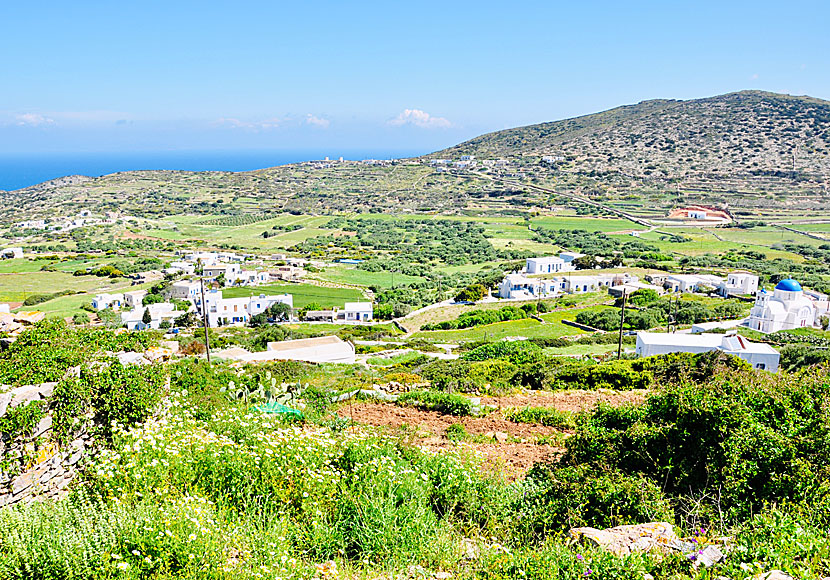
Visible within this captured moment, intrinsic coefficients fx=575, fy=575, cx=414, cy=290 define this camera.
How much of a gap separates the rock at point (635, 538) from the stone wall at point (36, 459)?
188 inches

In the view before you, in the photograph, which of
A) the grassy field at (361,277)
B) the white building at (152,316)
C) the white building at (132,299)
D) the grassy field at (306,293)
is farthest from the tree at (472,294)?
the white building at (132,299)

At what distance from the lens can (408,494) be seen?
515cm

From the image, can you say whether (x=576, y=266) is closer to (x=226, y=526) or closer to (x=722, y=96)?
(x=226, y=526)

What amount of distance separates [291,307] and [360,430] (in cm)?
3994

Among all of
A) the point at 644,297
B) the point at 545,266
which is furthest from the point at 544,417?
the point at 545,266

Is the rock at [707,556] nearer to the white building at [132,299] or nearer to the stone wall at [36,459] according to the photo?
the stone wall at [36,459]

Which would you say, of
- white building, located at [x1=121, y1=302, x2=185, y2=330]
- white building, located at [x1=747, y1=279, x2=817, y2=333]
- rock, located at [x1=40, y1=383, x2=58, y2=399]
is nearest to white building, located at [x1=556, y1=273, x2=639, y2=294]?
white building, located at [x1=747, y1=279, x2=817, y2=333]

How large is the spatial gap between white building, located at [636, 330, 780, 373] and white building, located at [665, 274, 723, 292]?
74.0 ft

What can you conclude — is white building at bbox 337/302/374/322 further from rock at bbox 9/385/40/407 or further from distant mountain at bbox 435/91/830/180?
distant mountain at bbox 435/91/830/180

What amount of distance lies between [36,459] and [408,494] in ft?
11.6

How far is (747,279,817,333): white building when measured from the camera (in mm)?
32438

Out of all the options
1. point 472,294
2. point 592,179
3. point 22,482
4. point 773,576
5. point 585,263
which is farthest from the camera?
point 592,179

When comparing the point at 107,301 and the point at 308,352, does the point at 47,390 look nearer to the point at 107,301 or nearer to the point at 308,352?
the point at 308,352

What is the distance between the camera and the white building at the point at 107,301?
1703 inches
